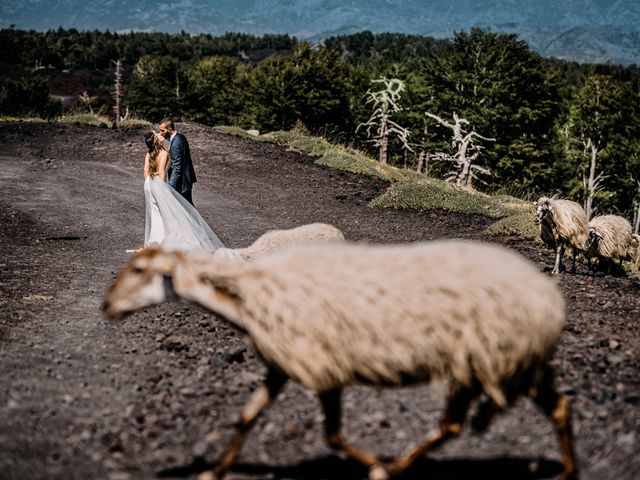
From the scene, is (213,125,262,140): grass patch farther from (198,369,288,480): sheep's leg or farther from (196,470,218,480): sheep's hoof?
(196,470,218,480): sheep's hoof

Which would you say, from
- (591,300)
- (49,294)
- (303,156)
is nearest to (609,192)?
(303,156)

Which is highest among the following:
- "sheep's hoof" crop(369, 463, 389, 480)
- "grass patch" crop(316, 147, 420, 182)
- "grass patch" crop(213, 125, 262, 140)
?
"grass patch" crop(213, 125, 262, 140)

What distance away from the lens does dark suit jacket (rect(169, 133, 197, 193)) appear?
1277 centimetres

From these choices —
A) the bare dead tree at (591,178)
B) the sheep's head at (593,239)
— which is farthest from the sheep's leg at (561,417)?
the bare dead tree at (591,178)

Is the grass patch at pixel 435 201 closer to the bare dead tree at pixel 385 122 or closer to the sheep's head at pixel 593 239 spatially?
the sheep's head at pixel 593 239

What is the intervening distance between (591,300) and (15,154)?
22.7 m

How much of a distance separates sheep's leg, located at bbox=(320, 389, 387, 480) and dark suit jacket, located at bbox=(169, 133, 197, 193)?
956cm

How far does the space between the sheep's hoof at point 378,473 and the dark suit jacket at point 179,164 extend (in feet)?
32.1

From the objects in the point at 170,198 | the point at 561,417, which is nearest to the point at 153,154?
the point at 170,198

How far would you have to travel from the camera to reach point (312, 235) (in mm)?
9680

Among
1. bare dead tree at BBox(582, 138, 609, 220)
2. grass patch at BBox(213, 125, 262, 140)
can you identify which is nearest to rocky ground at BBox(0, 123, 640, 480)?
grass patch at BBox(213, 125, 262, 140)

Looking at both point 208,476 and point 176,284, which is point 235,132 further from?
point 208,476

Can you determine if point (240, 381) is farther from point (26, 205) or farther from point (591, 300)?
point (26, 205)

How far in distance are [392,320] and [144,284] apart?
196 cm
